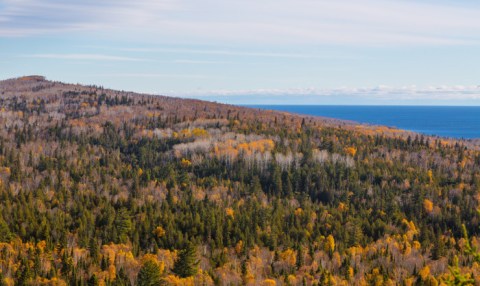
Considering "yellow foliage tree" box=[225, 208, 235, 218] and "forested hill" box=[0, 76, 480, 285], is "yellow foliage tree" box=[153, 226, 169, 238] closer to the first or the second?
"forested hill" box=[0, 76, 480, 285]

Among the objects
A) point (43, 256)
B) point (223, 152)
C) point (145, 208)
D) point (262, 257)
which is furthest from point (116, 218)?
point (223, 152)

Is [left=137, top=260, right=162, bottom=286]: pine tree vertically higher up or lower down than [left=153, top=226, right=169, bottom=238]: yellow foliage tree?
higher up

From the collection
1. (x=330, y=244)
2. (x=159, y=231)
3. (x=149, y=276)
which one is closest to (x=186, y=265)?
(x=149, y=276)

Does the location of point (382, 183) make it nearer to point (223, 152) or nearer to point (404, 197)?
point (404, 197)

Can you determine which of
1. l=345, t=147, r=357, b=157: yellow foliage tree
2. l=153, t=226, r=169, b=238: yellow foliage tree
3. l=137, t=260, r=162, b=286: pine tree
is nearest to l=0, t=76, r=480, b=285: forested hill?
l=137, t=260, r=162, b=286: pine tree

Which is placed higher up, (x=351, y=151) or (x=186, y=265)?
(x=351, y=151)

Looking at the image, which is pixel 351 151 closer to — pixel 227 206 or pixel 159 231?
pixel 227 206

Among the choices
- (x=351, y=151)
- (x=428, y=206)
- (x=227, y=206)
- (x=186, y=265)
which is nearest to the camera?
(x=186, y=265)

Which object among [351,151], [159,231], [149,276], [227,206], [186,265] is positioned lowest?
[159,231]
